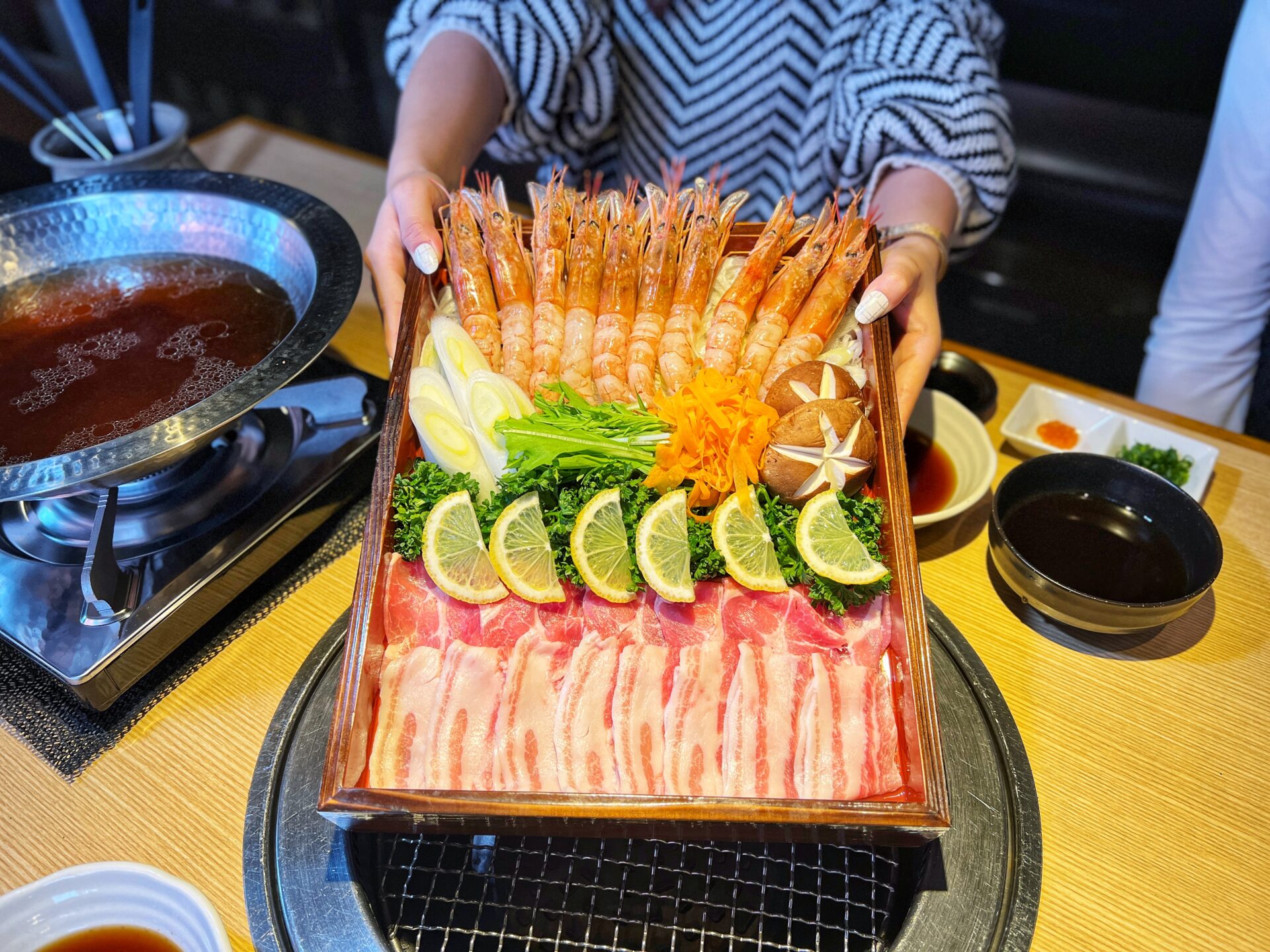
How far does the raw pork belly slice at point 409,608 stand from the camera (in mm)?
1351

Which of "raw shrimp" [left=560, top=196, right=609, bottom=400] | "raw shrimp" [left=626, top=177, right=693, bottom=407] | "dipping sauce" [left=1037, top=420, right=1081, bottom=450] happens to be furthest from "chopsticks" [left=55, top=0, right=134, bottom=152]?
"dipping sauce" [left=1037, top=420, right=1081, bottom=450]

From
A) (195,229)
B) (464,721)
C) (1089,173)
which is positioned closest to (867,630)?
(464,721)

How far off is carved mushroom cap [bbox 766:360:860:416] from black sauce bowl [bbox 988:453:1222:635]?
1.45ft

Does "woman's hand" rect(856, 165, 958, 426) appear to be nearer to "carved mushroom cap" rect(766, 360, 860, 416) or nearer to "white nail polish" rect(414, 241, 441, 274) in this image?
"carved mushroom cap" rect(766, 360, 860, 416)

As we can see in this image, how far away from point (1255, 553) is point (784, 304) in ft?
4.07

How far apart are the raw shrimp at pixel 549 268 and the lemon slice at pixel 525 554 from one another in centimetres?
45

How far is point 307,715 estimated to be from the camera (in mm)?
1465

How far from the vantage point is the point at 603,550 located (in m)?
1.37

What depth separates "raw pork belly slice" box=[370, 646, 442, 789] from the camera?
47.9 inches

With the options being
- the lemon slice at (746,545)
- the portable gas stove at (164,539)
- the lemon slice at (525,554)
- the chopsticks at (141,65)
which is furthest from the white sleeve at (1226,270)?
the chopsticks at (141,65)

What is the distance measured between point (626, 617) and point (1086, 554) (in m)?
1.00

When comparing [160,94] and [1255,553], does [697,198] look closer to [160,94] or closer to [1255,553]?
[1255,553]

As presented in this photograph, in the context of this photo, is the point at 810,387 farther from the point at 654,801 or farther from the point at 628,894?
the point at 628,894

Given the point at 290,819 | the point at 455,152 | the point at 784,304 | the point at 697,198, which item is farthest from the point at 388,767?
the point at 455,152
